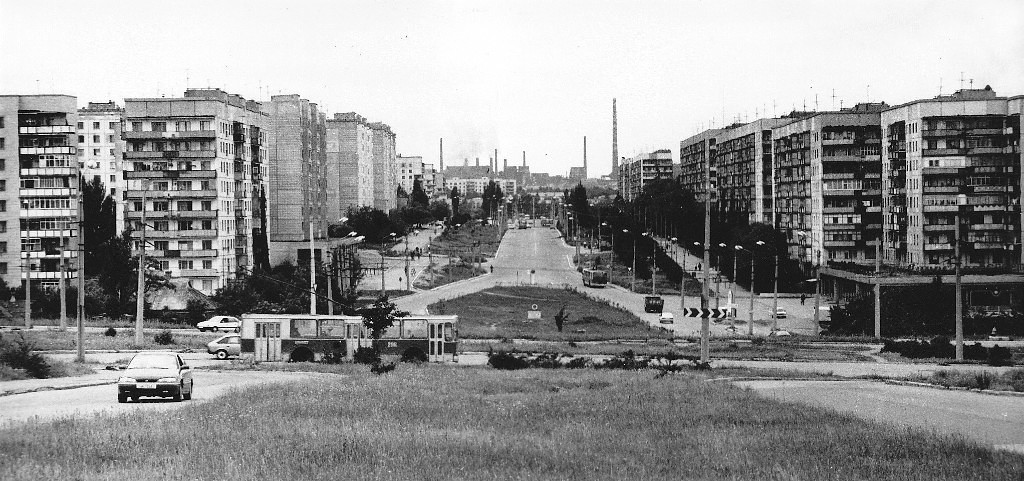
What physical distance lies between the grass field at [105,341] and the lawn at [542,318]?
13.2m

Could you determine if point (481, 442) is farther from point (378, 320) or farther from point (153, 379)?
point (378, 320)

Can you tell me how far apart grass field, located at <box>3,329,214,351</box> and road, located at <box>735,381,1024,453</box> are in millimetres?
24449

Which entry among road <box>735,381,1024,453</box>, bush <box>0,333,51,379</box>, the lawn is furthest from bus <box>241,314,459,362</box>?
the lawn

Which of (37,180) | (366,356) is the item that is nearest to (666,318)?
(366,356)

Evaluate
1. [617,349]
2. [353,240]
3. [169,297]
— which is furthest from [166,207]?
[617,349]

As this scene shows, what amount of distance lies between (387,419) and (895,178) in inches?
2875

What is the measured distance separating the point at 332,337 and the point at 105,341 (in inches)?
488

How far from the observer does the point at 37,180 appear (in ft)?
241

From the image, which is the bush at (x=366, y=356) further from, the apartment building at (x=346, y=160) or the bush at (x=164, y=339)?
the apartment building at (x=346, y=160)

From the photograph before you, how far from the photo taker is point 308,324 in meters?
38.4

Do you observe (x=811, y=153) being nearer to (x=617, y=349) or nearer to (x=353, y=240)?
(x=353, y=240)

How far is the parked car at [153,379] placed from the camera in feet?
76.3

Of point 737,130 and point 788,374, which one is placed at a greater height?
point 737,130

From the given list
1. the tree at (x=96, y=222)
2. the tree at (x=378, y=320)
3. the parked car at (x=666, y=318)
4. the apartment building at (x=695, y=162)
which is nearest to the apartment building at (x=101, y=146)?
the tree at (x=96, y=222)
